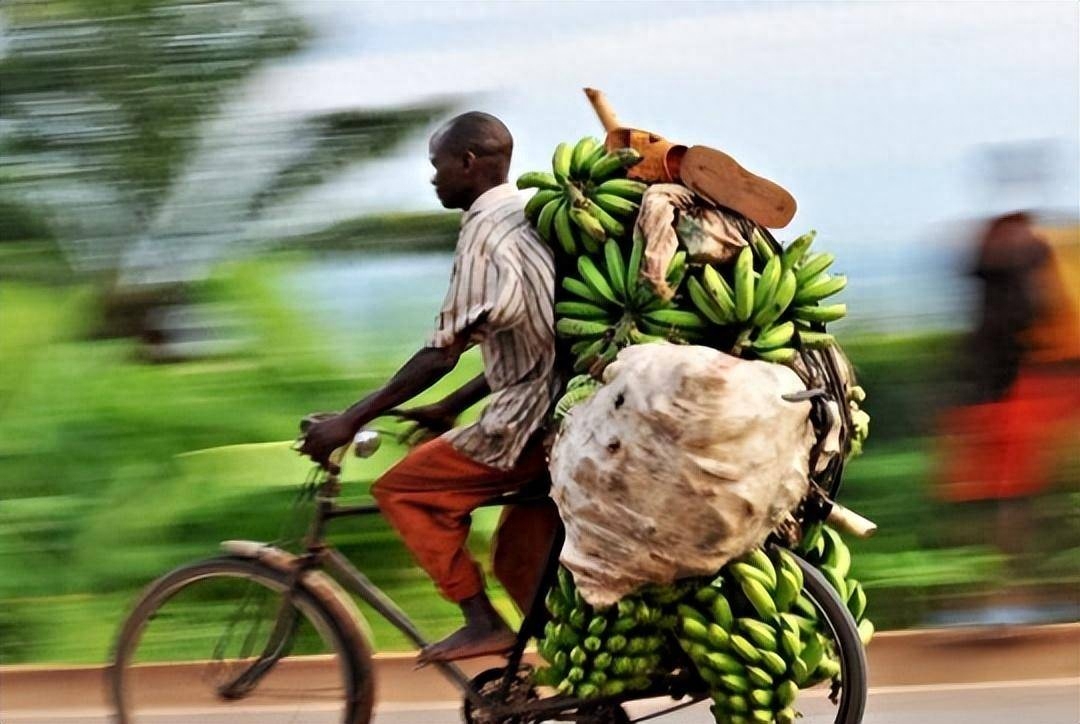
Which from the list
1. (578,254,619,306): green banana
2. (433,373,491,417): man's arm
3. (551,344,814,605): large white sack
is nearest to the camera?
(551,344,814,605): large white sack

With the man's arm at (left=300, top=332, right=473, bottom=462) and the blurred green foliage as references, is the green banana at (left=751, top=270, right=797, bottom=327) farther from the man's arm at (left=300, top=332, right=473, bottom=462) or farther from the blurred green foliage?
the blurred green foliage

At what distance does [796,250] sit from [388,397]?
2.90ft

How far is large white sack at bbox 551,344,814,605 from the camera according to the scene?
2.88 m

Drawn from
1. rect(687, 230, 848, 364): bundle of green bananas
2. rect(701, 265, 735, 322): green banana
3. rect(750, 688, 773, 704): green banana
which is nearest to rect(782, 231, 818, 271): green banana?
rect(687, 230, 848, 364): bundle of green bananas

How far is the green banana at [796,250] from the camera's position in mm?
3088

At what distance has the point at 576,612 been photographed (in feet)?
10.4

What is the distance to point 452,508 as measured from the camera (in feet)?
10.8

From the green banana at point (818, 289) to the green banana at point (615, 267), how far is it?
34 cm

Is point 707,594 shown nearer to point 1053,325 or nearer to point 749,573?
point 749,573

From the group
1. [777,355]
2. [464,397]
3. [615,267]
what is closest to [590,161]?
[615,267]

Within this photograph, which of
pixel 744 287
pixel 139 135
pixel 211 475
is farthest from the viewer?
pixel 139 135

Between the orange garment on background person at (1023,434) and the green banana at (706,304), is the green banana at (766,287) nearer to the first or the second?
the green banana at (706,304)

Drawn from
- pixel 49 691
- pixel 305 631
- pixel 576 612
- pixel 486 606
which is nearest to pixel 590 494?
pixel 576 612

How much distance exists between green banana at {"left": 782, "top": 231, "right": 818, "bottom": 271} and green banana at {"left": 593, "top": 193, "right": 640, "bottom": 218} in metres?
0.31
